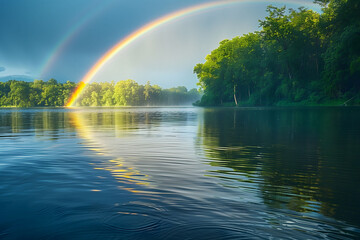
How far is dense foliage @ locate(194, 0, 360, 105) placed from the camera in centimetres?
6044

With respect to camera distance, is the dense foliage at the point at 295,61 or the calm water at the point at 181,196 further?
the dense foliage at the point at 295,61

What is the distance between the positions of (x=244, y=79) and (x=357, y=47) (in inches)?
1627

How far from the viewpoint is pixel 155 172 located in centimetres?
792

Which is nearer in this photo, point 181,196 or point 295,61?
point 181,196

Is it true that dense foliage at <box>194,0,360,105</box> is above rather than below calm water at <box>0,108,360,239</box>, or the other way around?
above

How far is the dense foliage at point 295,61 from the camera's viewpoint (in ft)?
198

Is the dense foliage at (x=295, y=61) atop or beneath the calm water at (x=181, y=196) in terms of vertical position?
atop

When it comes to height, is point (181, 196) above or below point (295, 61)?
below

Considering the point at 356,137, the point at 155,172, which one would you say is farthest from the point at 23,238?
the point at 356,137

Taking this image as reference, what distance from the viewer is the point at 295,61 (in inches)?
3115

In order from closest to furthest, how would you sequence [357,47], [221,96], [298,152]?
[298,152]
[357,47]
[221,96]

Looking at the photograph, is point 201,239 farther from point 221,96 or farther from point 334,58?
point 221,96

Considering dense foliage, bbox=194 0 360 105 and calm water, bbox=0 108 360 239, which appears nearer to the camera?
calm water, bbox=0 108 360 239

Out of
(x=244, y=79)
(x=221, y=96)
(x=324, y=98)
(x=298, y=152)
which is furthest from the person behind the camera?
(x=221, y=96)
